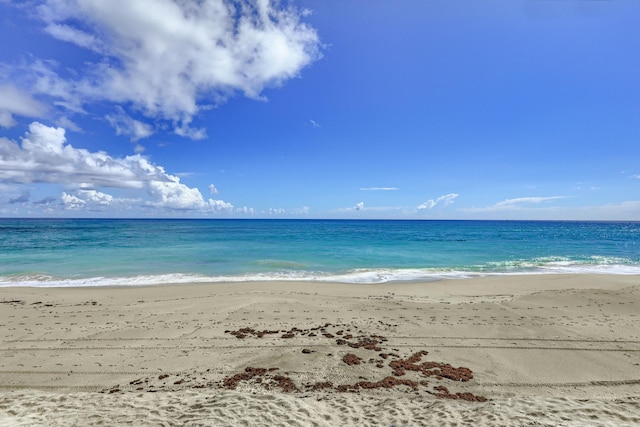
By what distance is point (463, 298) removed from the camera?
1271 cm

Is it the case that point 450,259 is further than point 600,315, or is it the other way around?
point 450,259

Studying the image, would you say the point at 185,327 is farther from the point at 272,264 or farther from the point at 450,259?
the point at 450,259

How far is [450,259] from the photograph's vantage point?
2614cm

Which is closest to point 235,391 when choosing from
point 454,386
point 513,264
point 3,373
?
point 454,386

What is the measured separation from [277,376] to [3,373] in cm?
578

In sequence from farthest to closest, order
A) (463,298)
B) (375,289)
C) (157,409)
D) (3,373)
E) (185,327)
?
(375,289) → (463,298) → (185,327) → (3,373) → (157,409)

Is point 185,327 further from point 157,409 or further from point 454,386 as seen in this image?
point 454,386

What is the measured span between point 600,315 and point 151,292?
17.1 metres

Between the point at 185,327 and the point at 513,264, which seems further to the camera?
the point at 513,264

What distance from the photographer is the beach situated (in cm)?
480

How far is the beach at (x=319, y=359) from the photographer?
189 inches

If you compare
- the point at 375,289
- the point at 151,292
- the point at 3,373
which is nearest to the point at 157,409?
the point at 3,373

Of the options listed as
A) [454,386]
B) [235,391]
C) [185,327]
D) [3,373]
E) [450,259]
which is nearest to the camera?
[235,391]

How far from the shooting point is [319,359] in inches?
274
